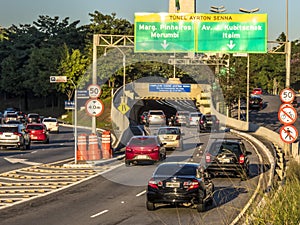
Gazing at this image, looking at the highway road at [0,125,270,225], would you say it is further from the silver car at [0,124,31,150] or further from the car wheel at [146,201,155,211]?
the silver car at [0,124,31,150]

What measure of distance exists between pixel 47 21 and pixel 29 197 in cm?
11521

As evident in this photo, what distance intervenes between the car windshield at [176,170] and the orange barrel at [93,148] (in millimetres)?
14666

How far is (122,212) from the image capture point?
18.1 meters

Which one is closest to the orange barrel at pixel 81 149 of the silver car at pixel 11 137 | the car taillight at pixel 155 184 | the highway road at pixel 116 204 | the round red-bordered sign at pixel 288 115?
the highway road at pixel 116 204

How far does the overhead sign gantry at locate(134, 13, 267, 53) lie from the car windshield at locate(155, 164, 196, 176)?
2010 cm

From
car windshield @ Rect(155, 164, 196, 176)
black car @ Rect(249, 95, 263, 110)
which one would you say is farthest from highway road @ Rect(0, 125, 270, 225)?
black car @ Rect(249, 95, 263, 110)

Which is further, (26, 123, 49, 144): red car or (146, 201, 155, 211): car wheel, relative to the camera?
(26, 123, 49, 144): red car

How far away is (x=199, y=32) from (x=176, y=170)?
2100 centimetres

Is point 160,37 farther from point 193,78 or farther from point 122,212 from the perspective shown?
point 193,78

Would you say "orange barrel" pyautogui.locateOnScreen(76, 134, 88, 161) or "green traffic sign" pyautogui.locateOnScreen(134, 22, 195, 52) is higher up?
"green traffic sign" pyautogui.locateOnScreen(134, 22, 195, 52)

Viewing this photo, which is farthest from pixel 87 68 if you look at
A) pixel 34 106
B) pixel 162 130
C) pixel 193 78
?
pixel 162 130

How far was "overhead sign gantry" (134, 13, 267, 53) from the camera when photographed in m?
38.2

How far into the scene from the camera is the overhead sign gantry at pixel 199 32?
38188 millimetres

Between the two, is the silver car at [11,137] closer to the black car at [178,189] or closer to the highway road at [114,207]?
the highway road at [114,207]
